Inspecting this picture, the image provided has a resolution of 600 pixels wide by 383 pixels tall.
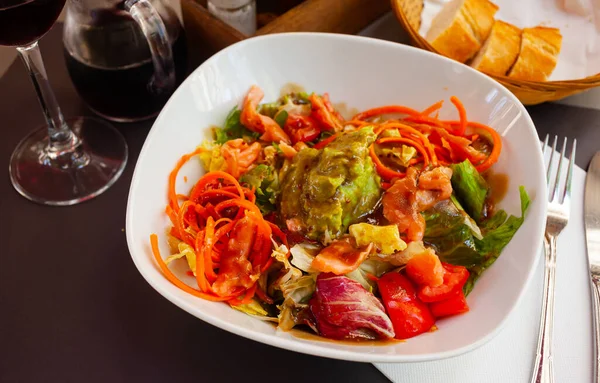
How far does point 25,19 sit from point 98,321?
69cm

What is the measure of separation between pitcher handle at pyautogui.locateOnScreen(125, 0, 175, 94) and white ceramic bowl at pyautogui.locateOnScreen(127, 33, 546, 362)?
0.15 m

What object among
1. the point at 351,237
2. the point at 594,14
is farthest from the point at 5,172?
the point at 594,14

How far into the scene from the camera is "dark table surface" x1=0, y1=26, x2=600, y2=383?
110 centimetres

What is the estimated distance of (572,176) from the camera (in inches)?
55.1

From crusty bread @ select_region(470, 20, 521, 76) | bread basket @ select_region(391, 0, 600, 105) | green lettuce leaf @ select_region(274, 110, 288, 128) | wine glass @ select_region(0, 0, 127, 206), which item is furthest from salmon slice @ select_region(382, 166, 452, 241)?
wine glass @ select_region(0, 0, 127, 206)

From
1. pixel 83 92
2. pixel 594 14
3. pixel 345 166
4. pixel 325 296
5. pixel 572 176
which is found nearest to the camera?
pixel 325 296

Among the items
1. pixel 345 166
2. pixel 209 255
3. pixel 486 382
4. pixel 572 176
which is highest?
pixel 345 166

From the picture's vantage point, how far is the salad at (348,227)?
1.00 m

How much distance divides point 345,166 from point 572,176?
0.72m

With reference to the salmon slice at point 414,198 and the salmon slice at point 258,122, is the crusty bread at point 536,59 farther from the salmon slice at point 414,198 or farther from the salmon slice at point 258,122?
the salmon slice at point 258,122

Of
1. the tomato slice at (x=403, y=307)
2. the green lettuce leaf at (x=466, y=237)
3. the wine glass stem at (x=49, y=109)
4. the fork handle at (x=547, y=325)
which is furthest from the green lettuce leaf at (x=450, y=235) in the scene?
the wine glass stem at (x=49, y=109)

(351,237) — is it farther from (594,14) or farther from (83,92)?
(594,14)

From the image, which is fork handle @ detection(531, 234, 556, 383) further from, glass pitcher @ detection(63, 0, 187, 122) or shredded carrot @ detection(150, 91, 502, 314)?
glass pitcher @ detection(63, 0, 187, 122)

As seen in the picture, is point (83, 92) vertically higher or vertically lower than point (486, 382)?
higher
